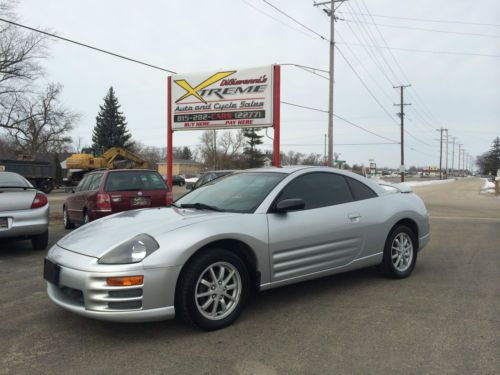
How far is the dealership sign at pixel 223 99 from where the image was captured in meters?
15.3

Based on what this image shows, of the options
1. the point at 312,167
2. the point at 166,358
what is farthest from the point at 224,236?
the point at 312,167

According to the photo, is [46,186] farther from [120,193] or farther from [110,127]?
[110,127]

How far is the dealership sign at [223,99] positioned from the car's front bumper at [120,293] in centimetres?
1224

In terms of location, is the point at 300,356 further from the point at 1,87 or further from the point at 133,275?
the point at 1,87

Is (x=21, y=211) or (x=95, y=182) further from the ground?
(x=95, y=182)

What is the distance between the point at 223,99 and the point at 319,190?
11860 millimetres

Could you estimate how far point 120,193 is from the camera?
8773 mm

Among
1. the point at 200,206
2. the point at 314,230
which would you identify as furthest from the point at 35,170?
the point at 314,230

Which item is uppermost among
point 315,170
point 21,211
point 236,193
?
point 315,170

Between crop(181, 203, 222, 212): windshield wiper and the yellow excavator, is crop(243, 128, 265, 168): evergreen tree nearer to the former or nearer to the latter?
the yellow excavator

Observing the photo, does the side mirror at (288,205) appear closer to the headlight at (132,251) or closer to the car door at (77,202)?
the headlight at (132,251)

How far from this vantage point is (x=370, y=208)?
5.14 metres

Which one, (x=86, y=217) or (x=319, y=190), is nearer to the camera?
(x=319, y=190)

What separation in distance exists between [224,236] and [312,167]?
5.67 feet
